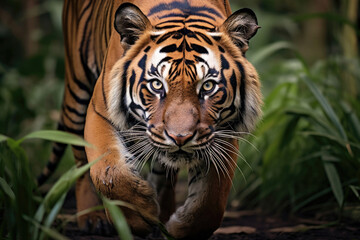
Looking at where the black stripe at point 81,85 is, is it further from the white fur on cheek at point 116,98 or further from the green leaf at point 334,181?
the green leaf at point 334,181

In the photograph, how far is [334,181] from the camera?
10.8 feet

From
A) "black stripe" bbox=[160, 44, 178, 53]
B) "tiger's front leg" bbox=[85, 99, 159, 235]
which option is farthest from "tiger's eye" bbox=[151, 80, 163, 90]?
"tiger's front leg" bbox=[85, 99, 159, 235]

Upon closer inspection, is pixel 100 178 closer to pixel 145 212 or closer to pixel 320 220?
pixel 145 212

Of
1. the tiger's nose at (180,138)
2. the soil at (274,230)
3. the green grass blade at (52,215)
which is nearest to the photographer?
the green grass blade at (52,215)

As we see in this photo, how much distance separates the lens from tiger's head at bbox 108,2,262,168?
7.77 feet

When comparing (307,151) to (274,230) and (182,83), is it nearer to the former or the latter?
(274,230)

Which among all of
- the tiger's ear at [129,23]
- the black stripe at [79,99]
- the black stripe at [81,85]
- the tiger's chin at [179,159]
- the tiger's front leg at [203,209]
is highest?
the tiger's ear at [129,23]

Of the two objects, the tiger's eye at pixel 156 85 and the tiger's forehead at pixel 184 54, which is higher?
the tiger's forehead at pixel 184 54

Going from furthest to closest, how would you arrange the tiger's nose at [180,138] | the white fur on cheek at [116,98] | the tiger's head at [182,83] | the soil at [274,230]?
the soil at [274,230] → the white fur on cheek at [116,98] → the tiger's head at [182,83] → the tiger's nose at [180,138]

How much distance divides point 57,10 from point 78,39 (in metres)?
4.62

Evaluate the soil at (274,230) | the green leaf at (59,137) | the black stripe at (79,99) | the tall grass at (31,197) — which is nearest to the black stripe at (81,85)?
the black stripe at (79,99)

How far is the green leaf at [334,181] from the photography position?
10.4 feet

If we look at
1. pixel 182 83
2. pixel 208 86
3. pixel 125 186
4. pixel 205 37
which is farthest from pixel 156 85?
pixel 125 186

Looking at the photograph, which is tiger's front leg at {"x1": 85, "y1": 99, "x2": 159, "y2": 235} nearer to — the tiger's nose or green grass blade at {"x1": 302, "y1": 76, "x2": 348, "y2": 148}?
the tiger's nose
